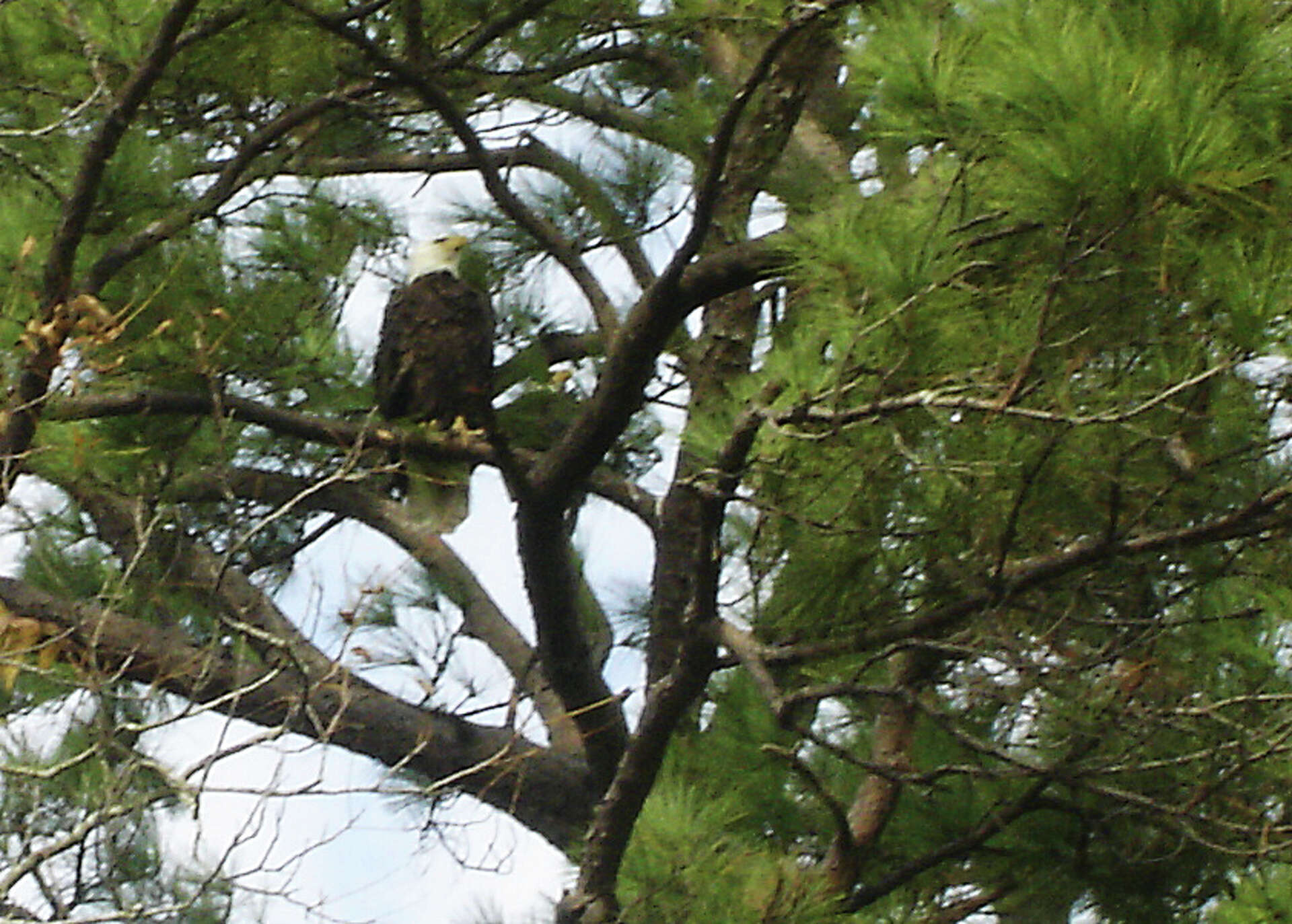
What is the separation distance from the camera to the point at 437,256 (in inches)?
116

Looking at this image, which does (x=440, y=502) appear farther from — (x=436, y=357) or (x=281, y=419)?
(x=281, y=419)

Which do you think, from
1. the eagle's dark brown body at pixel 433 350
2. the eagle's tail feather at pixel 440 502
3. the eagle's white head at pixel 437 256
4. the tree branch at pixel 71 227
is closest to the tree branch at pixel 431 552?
the eagle's tail feather at pixel 440 502

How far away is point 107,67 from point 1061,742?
4.21 ft

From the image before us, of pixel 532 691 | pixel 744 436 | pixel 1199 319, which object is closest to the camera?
pixel 1199 319

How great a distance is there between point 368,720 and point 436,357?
2.09 ft

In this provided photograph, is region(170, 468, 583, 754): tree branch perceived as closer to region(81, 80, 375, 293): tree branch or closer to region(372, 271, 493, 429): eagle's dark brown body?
region(372, 271, 493, 429): eagle's dark brown body

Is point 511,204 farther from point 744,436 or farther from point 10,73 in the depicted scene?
point 744,436

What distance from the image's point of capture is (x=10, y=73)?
215cm

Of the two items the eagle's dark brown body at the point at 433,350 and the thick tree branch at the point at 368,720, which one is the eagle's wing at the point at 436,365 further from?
the thick tree branch at the point at 368,720

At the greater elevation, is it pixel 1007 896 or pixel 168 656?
pixel 168 656

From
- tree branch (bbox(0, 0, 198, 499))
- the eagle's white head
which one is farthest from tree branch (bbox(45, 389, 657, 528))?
the eagle's white head

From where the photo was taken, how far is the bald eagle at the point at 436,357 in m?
2.78

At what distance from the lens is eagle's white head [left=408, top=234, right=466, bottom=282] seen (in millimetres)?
2930

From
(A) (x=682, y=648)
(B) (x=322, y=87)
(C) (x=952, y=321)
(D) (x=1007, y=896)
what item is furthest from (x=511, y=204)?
(D) (x=1007, y=896)
